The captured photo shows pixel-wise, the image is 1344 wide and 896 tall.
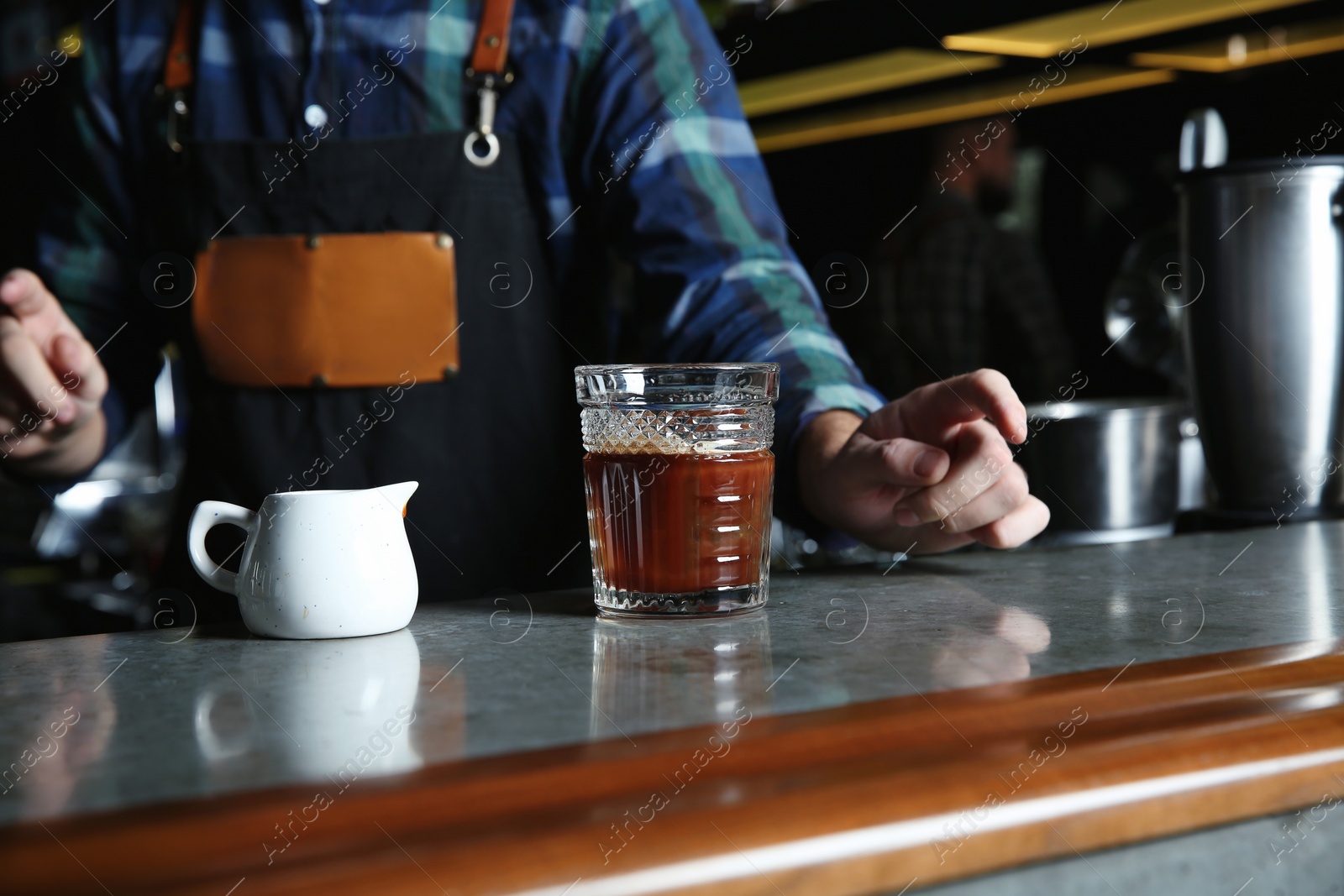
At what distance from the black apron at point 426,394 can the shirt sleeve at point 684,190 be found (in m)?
0.13

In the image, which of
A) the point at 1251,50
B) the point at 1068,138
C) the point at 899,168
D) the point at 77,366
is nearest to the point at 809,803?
the point at 77,366

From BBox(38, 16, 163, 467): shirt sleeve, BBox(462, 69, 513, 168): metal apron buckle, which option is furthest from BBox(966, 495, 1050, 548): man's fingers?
BBox(38, 16, 163, 467): shirt sleeve

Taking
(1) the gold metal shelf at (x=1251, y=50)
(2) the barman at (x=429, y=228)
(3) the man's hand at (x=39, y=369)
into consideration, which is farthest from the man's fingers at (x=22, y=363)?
(1) the gold metal shelf at (x=1251, y=50)

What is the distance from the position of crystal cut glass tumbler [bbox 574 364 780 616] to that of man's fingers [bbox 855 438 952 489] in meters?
0.10

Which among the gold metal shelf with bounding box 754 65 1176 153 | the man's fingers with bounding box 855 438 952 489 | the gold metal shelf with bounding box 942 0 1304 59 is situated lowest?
the man's fingers with bounding box 855 438 952 489

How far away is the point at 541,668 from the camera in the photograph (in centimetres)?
73

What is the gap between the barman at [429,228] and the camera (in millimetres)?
1364

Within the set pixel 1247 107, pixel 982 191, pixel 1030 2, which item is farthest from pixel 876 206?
pixel 1030 2

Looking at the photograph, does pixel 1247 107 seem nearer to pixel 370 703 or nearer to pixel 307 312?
pixel 307 312

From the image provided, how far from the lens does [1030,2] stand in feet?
6.59

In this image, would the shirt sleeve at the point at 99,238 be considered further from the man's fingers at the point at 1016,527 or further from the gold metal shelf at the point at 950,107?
the gold metal shelf at the point at 950,107

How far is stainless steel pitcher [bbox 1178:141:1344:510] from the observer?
4.77ft

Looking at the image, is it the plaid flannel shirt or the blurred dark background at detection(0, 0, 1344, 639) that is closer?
the plaid flannel shirt

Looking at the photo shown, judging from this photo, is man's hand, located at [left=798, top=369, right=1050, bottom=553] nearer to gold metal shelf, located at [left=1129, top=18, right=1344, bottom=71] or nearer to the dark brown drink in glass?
the dark brown drink in glass
